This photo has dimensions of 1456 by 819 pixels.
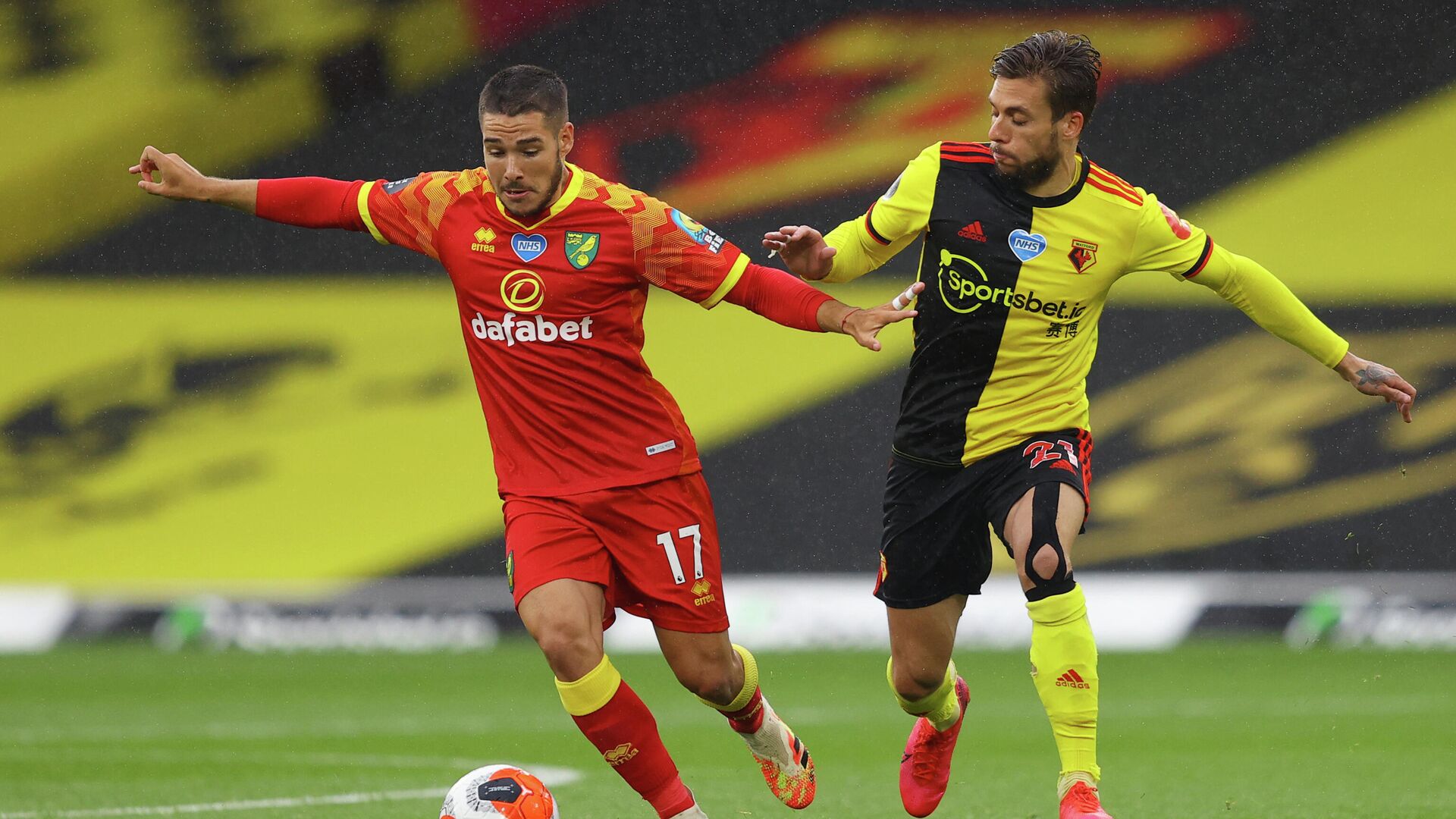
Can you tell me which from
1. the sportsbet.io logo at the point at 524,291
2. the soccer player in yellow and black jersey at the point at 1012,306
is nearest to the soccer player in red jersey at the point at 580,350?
the sportsbet.io logo at the point at 524,291

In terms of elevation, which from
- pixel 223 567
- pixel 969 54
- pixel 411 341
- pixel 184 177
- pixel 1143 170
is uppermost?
pixel 184 177

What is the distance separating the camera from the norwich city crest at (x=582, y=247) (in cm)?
503

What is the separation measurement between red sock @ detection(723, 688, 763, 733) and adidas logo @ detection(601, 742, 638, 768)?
22.0 inches

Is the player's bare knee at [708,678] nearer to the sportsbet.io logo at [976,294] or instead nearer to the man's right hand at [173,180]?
the sportsbet.io logo at [976,294]

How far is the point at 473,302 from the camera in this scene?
5.08 meters

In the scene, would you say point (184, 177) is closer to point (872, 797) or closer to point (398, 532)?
point (872, 797)

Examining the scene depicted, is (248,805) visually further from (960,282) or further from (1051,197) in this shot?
(1051,197)

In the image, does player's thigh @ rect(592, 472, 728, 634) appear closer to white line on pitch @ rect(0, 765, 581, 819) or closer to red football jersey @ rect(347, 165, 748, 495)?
red football jersey @ rect(347, 165, 748, 495)

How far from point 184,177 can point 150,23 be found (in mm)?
8572

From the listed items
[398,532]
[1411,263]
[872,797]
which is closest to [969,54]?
[1411,263]

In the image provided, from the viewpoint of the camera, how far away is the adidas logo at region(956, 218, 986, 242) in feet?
17.3

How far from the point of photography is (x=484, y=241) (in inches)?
200

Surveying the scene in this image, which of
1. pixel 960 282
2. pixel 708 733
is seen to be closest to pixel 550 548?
pixel 960 282

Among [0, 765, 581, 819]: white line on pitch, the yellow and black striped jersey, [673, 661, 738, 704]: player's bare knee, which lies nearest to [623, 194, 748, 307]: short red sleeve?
the yellow and black striped jersey
